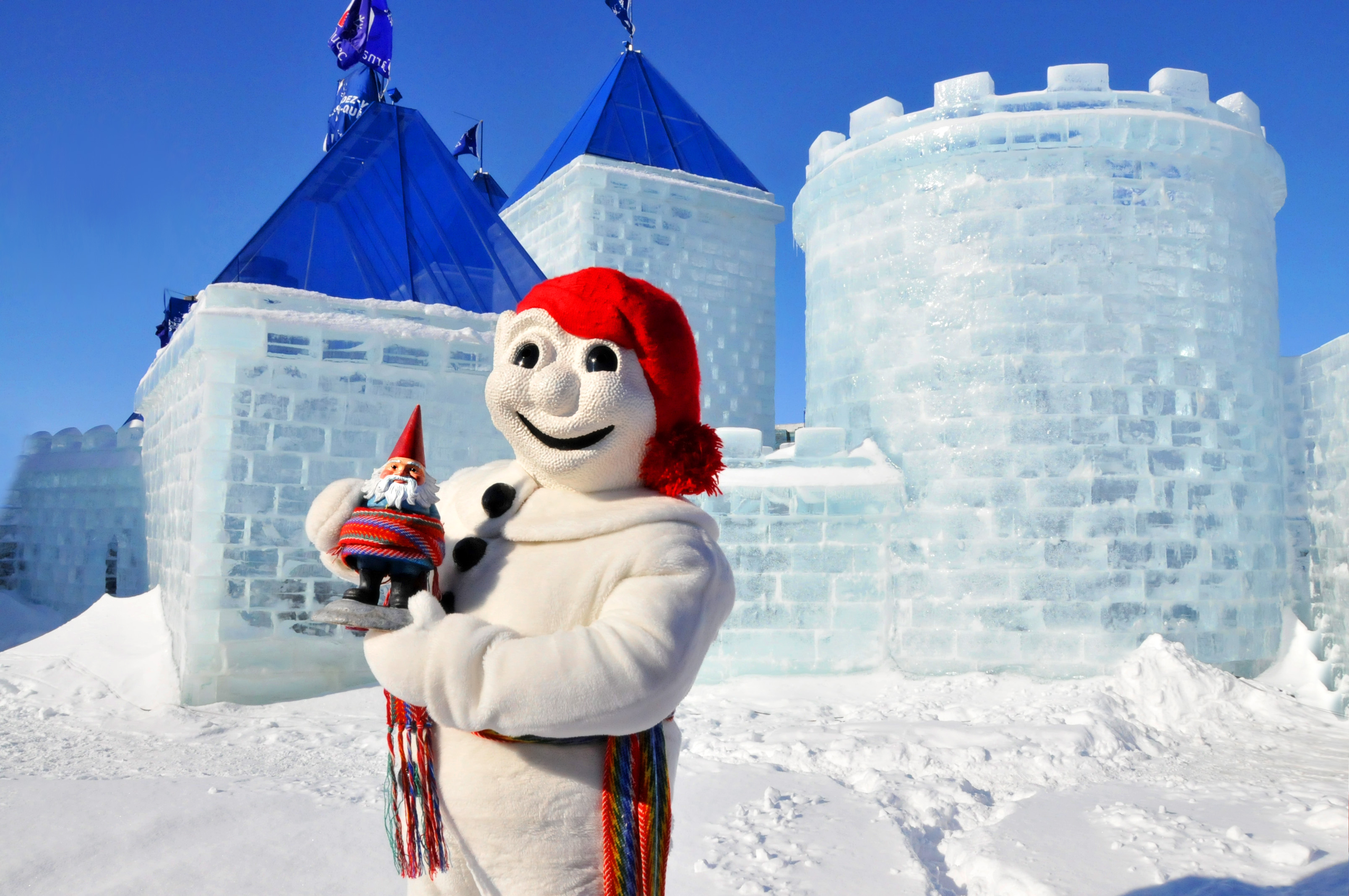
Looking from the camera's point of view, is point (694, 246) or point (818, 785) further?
point (694, 246)

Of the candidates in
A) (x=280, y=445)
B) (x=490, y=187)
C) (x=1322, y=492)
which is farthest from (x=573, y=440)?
(x=490, y=187)

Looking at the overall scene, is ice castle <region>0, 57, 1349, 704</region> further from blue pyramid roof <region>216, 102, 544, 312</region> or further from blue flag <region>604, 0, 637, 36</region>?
blue flag <region>604, 0, 637, 36</region>

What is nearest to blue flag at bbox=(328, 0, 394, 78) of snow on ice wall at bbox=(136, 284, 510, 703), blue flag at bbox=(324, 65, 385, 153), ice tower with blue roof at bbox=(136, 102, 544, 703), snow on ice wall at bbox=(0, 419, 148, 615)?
blue flag at bbox=(324, 65, 385, 153)

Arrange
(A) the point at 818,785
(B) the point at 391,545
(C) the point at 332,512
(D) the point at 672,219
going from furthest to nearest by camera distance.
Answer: (D) the point at 672,219
(A) the point at 818,785
(C) the point at 332,512
(B) the point at 391,545

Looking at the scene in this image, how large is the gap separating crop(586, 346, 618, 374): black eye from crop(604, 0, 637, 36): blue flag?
30.1 feet

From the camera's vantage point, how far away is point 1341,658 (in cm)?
575

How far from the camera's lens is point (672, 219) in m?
8.98

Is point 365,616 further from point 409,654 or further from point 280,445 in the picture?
point 280,445

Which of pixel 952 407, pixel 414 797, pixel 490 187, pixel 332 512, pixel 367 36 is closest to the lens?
pixel 414 797

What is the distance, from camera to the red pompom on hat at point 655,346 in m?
1.85

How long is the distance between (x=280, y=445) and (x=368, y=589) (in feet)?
13.7

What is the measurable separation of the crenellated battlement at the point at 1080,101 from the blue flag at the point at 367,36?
4369 mm

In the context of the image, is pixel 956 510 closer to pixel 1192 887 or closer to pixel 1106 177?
pixel 1106 177

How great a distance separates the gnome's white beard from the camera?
165cm
